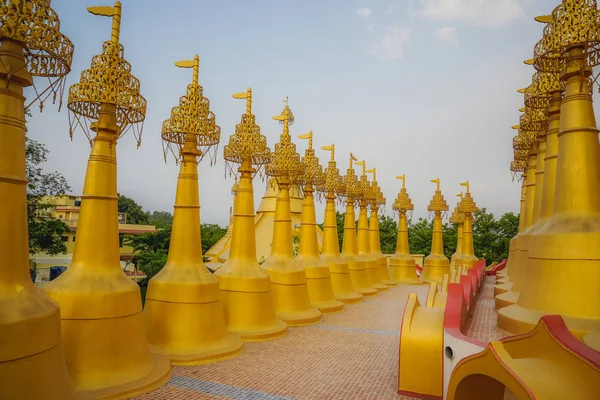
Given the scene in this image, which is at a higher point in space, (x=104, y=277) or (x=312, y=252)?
(x=104, y=277)

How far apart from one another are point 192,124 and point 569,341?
7.63 meters

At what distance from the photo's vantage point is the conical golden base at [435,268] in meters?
25.5

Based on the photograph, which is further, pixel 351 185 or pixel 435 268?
pixel 435 268

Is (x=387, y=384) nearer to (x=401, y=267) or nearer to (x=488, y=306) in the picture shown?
(x=488, y=306)

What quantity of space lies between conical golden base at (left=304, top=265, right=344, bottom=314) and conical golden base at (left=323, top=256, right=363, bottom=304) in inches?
75.3

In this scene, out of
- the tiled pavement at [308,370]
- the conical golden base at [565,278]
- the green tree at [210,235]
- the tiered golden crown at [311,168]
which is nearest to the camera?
the conical golden base at [565,278]

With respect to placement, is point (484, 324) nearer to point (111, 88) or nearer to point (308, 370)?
point (308, 370)

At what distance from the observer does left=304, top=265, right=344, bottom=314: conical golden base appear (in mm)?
14328

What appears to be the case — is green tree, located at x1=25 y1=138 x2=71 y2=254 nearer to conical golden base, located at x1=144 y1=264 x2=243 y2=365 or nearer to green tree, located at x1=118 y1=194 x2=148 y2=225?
conical golden base, located at x1=144 y1=264 x2=243 y2=365

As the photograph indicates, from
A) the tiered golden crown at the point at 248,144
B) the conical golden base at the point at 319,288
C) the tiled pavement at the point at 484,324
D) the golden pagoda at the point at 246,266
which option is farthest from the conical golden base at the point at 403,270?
the tiered golden crown at the point at 248,144

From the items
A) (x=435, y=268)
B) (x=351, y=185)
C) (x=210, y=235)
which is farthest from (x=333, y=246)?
(x=210, y=235)

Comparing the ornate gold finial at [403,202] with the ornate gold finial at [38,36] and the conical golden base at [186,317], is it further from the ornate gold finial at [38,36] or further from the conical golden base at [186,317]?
the ornate gold finial at [38,36]

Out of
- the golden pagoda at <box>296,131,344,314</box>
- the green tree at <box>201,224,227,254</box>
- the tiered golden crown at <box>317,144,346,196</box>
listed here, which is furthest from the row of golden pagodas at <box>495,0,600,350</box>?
the green tree at <box>201,224,227,254</box>

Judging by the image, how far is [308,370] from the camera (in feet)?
27.0
